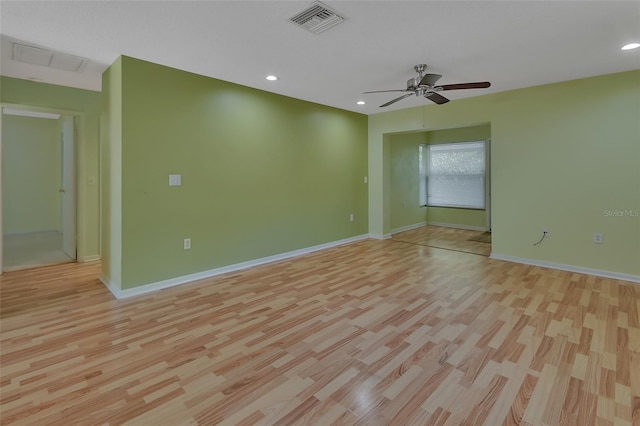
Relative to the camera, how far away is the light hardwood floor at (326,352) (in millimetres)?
1655

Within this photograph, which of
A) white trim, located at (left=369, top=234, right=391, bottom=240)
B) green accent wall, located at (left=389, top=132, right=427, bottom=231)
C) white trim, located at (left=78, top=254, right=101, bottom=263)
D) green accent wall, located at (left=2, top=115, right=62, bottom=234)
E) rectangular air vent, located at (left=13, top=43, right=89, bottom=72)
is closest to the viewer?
rectangular air vent, located at (left=13, top=43, right=89, bottom=72)

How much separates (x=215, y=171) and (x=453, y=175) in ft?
19.1

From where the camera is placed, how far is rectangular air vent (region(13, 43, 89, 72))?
3.02 meters

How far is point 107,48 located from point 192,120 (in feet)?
3.28

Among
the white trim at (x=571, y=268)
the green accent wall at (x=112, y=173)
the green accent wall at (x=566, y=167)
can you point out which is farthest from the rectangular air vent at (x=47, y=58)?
the white trim at (x=571, y=268)

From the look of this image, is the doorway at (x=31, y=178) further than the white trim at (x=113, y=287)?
Yes

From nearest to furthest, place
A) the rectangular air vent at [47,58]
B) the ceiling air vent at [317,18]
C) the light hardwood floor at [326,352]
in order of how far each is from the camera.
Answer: the light hardwood floor at [326,352] → the ceiling air vent at [317,18] → the rectangular air vent at [47,58]

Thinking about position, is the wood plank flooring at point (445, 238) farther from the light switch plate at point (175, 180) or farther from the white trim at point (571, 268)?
the light switch plate at point (175, 180)

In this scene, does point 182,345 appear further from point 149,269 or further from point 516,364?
point 516,364

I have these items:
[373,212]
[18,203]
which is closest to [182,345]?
[373,212]

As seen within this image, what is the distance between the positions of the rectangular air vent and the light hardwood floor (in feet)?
8.16

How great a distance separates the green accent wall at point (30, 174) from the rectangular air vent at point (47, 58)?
3.71 metres

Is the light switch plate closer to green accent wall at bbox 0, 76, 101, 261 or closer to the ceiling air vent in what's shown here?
green accent wall at bbox 0, 76, 101, 261

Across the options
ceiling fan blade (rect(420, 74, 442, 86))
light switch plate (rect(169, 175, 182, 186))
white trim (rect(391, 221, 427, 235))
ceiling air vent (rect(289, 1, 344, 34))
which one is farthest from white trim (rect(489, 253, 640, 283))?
light switch plate (rect(169, 175, 182, 186))
